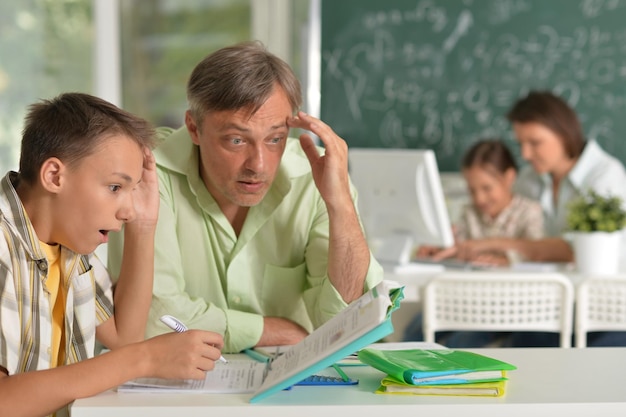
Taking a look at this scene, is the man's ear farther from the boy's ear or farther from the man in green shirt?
the boy's ear

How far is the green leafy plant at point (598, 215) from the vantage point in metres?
3.52

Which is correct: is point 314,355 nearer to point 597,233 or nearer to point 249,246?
point 249,246

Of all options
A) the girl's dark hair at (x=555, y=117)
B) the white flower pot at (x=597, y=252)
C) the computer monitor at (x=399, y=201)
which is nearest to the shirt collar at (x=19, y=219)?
the computer monitor at (x=399, y=201)

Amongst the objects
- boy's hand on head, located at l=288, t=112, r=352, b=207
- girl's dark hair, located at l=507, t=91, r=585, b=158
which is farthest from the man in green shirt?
girl's dark hair, located at l=507, t=91, r=585, b=158

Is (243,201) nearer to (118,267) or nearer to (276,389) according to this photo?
(118,267)

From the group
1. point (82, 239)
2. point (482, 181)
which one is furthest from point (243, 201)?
point (482, 181)

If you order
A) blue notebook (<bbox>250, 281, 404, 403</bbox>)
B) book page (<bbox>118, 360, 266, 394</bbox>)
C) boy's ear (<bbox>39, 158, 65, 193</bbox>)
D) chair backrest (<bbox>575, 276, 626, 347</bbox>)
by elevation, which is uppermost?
boy's ear (<bbox>39, 158, 65, 193</bbox>)

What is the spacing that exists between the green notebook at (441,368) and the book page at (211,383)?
211 millimetres

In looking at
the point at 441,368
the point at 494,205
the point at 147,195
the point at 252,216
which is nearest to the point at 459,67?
the point at 494,205

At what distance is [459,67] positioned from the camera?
519cm

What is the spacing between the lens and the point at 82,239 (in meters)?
1.58

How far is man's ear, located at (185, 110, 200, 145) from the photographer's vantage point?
2.08 metres

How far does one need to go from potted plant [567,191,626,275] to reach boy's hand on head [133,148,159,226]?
213 cm

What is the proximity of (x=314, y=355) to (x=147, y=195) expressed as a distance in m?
0.64
